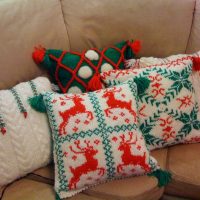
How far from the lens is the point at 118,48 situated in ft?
4.16

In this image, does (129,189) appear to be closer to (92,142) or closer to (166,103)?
(92,142)

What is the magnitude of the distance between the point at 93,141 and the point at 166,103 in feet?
1.07

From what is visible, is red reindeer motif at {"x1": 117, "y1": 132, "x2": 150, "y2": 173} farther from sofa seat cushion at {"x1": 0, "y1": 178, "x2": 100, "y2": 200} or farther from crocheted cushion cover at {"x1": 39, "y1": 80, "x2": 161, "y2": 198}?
sofa seat cushion at {"x1": 0, "y1": 178, "x2": 100, "y2": 200}

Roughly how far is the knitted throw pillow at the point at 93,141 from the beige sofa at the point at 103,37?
68 millimetres

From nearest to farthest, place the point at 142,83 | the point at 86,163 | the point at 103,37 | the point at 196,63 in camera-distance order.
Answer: the point at 86,163 < the point at 142,83 < the point at 196,63 < the point at 103,37

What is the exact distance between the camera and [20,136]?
3.33ft

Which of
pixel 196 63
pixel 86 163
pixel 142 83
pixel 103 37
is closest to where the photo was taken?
pixel 86 163

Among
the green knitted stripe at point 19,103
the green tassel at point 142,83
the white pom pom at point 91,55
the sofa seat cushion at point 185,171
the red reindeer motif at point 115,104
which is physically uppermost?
the white pom pom at point 91,55

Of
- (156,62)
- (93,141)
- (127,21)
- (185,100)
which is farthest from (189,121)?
(127,21)

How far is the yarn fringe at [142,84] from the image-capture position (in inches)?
43.4

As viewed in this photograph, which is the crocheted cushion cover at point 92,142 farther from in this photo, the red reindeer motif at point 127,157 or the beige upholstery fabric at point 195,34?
the beige upholstery fabric at point 195,34

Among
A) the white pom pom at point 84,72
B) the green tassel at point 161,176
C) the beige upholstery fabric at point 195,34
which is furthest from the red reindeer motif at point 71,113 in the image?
the beige upholstery fabric at point 195,34

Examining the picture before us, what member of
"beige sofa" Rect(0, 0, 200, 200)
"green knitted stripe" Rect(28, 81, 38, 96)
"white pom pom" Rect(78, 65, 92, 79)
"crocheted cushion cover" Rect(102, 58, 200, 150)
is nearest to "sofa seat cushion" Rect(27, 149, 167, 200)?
"beige sofa" Rect(0, 0, 200, 200)

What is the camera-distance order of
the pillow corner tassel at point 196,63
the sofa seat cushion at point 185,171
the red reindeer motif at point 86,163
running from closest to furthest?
the red reindeer motif at point 86,163 → the sofa seat cushion at point 185,171 → the pillow corner tassel at point 196,63
